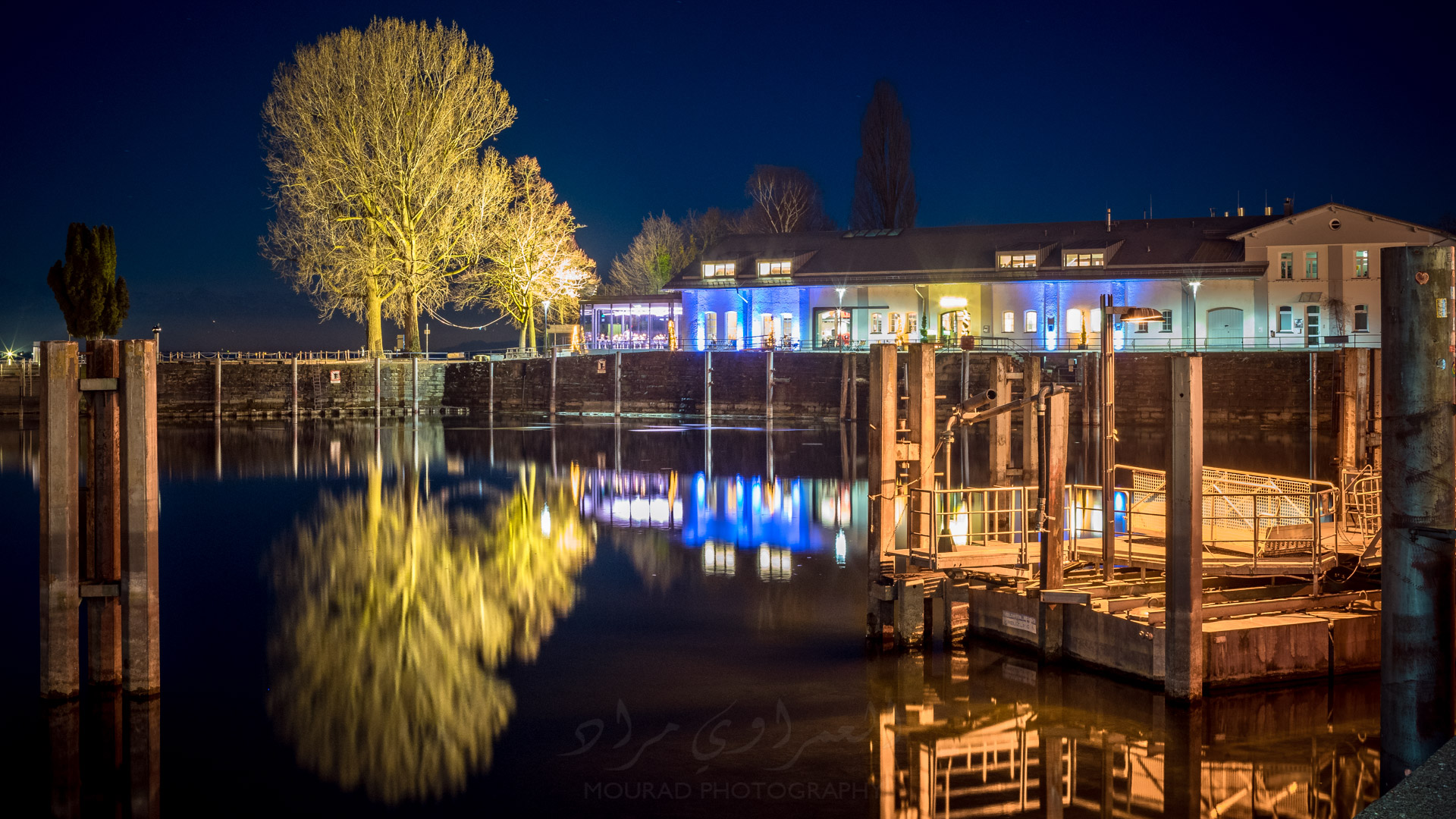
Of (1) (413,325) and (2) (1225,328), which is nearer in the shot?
(2) (1225,328)

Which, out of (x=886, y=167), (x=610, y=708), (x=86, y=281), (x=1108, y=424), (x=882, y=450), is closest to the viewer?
(x=610, y=708)

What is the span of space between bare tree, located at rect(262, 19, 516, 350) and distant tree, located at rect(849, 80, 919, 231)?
81.8ft

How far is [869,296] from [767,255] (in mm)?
5999

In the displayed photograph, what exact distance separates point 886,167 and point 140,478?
6453 cm

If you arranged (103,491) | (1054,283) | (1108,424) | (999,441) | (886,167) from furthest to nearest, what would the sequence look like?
(886,167), (1054,283), (999,441), (1108,424), (103,491)

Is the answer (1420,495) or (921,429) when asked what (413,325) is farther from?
(1420,495)

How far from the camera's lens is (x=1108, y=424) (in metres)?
12.1

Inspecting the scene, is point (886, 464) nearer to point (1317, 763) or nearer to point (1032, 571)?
point (1032, 571)

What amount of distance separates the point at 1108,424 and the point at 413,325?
48.9 metres

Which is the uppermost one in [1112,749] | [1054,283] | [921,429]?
[1054,283]

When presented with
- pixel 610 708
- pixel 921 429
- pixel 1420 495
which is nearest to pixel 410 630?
pixel 610 708

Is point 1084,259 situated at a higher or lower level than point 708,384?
higher

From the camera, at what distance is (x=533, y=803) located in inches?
346

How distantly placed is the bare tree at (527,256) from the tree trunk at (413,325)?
2.35m
